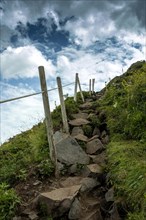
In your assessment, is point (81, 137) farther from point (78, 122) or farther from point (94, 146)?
point (78, 122)

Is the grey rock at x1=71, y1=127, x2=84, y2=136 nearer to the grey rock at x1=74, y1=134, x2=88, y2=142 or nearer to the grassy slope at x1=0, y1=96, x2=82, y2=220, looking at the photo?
the grey rock at x1=74, y1=134, x2=88, y2=142

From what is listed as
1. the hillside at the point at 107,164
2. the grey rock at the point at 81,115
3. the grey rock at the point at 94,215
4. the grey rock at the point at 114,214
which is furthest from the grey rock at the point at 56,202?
the grey rock at the point at 81,115

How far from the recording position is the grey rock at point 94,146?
29.9 ft

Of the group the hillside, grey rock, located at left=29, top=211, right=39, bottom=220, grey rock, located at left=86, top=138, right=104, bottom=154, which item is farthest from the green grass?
grey rock, located at left=29, top=211, right=39, bottom=220

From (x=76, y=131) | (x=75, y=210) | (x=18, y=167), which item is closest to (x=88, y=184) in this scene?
(x=75, y=210)

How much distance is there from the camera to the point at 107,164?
25.7ft

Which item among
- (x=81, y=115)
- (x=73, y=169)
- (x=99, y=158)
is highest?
(x=81, y=115)

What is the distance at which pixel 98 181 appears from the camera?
754cm

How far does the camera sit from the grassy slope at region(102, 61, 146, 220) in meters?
5.62

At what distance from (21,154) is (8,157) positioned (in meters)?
0.51

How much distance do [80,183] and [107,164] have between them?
0.90 metres

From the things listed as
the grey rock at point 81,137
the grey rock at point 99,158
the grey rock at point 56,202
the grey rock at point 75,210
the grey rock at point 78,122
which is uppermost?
the grey rock at point 78,122

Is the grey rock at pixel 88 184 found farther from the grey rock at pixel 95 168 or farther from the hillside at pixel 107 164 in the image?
the grey rock at pixel 95 168

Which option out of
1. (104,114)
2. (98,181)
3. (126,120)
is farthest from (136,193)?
(104,114)
